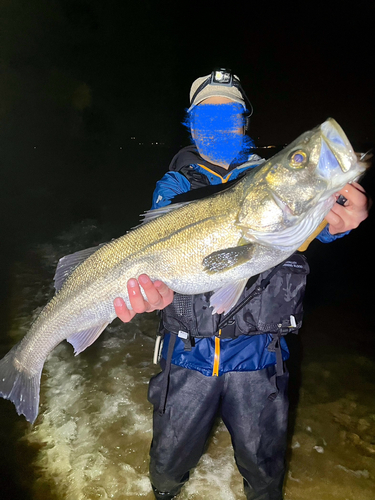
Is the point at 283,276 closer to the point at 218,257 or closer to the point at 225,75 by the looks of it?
the point at 218,257

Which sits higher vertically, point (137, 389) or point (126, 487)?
point (137, 389)

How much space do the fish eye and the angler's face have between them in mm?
1007

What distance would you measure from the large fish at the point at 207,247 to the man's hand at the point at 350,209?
0.31 feet

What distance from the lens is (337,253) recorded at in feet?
37.5

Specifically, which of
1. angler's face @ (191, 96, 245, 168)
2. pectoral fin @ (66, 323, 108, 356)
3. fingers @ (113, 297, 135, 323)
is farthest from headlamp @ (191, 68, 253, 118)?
pectoral fin @ (66, 323, 108, 356)

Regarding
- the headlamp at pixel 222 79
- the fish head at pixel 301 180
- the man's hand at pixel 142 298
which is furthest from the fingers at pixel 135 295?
the headlamp at pixel 222 79

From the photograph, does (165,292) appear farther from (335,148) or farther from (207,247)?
(335,148)

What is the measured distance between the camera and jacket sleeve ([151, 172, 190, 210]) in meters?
2.55

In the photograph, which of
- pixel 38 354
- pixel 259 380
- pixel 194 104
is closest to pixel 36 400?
pixel 38 354

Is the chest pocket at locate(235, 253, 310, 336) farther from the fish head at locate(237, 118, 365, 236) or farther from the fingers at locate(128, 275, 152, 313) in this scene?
the fingers at locate(128, 275, 152, 313)

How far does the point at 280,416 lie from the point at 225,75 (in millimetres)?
2981

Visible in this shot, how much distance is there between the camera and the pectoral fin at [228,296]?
6.66 ft

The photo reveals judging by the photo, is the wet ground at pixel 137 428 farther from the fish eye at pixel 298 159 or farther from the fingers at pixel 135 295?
the fish eye at pixel 298 159

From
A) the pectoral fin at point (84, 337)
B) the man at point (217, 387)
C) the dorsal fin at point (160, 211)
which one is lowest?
the man at point (217, 387)
